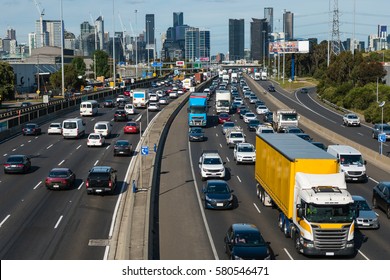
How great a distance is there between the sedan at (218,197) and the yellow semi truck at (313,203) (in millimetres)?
3887

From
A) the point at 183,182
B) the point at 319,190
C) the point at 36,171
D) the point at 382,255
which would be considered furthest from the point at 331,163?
the point at 36,171

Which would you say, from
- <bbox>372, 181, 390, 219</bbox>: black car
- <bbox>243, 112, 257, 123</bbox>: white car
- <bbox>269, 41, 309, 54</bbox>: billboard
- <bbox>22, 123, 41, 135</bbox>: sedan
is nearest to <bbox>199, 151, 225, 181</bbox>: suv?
<bbox>372, 181, 390, 219</bbox>: black car

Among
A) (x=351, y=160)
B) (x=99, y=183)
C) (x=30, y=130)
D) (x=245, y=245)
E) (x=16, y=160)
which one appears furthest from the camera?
(x=30, y=130)

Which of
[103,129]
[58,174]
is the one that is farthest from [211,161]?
[103,129]

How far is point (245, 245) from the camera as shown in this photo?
21.4m

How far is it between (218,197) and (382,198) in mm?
7799

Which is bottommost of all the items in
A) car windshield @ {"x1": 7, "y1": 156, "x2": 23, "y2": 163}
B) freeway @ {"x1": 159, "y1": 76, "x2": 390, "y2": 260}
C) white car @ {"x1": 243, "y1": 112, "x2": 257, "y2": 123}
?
freeway @ {"x1": 159, "y1": 76, "x2": 390, "y2": 260}

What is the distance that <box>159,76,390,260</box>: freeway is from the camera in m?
23.6

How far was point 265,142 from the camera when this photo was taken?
31.6 metres

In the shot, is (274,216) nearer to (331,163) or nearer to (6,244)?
(331,163)

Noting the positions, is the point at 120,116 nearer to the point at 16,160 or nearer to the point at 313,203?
the point at 16,160

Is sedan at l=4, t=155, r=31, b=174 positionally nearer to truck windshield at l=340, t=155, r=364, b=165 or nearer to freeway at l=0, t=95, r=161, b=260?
freeway at l=0, t=95, r=161, b=260

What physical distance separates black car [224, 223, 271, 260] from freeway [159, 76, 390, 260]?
0.94 metres

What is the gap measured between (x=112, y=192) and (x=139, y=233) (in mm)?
10822
